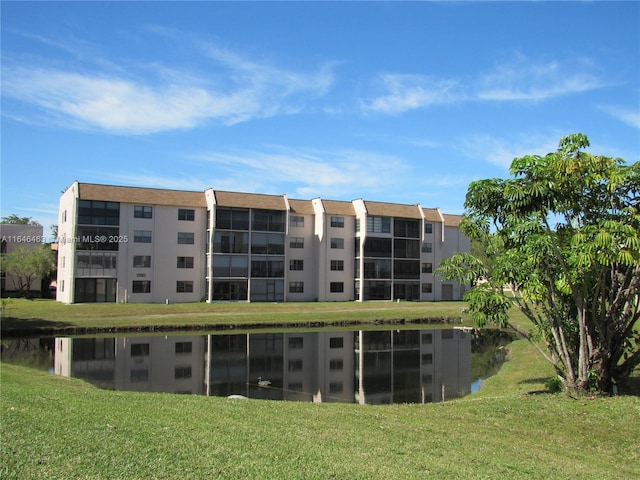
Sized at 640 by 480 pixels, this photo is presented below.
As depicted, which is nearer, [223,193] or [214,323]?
[214,323]

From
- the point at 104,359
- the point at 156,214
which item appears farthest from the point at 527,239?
the point at 156,214

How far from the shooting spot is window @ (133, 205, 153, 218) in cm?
6159

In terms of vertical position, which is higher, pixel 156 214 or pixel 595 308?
pixel 156 214

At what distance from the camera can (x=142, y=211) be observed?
62.0 m

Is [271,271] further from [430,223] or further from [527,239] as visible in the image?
[527,239]

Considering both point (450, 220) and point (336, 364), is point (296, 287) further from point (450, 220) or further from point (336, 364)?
point (336, 364)

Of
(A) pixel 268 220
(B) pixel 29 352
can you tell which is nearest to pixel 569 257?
(B) pixel 29 352

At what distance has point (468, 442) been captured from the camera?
11438 millimetres

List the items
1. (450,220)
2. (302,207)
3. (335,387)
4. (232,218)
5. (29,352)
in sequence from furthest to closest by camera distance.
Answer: (450,220) < (302,207) < (232,218) < (29,352) < (335,387)

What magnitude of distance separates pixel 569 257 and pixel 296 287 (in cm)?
5570

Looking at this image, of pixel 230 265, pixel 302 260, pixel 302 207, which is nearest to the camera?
pixel 230 265

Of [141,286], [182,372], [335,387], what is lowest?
[335,387]

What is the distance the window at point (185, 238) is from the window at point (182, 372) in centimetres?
3645

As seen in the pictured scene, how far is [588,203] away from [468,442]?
957 cm
